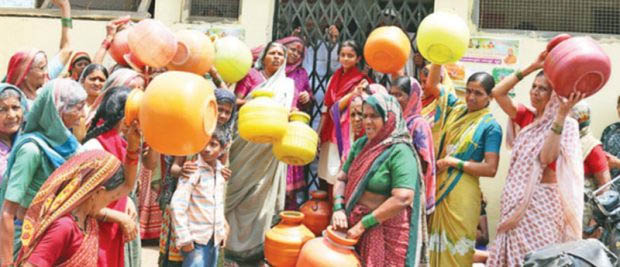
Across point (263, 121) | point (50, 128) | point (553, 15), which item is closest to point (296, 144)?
point (263, 121)

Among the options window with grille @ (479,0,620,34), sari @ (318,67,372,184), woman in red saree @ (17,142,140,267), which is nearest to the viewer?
woman in red saree @ (17,142,140,267)

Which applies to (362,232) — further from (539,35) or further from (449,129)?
(539,35)

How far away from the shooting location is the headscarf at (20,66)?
387 cm

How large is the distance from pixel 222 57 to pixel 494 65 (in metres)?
2.50

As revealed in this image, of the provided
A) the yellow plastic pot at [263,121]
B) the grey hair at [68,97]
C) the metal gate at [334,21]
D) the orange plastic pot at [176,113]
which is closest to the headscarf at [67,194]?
the orange plastic pot at [176,113]

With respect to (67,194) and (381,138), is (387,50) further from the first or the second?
(67,194)

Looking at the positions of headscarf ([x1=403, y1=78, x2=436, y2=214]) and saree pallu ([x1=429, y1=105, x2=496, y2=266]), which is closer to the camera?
headscarf ([x1=403, y1=78, x2=436, y2=214])

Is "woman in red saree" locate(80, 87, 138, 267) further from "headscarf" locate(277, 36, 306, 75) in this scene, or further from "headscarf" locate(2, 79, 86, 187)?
"headscarf" locate(277, 36, 306, 75)

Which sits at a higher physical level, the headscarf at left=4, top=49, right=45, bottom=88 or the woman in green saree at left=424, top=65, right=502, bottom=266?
the headscarf at left=4, top=49, right=45, bottom=88

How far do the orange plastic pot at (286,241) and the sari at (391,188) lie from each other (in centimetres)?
38

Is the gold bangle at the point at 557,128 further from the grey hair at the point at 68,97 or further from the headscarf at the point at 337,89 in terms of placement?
the grey hair at the point at 68,97

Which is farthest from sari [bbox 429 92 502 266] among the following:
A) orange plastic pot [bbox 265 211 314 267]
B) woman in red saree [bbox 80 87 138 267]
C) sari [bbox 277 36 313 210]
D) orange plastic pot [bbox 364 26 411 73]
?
woman in red saree [bbox 80 87 138 267]

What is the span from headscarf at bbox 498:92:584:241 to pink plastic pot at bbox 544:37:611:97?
0.17 m

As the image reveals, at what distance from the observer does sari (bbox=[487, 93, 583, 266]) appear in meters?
3.35
